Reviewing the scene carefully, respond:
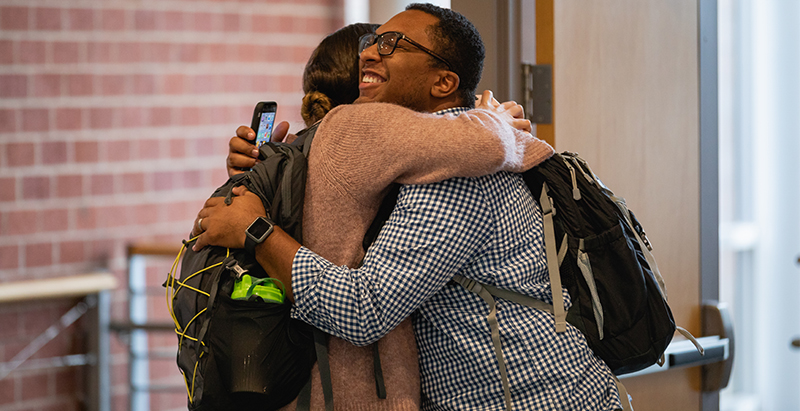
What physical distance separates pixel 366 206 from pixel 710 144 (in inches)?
47.6

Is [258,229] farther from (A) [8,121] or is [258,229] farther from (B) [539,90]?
(A) [8,121]

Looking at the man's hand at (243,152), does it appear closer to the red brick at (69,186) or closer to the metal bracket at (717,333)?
the metal bracket at (717,333)

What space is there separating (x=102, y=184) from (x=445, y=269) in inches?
80.9

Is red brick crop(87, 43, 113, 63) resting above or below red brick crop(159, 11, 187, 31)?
below

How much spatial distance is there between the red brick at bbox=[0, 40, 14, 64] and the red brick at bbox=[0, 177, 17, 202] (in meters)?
0.42

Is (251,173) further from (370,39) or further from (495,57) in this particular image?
(495,57)

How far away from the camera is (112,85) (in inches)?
113

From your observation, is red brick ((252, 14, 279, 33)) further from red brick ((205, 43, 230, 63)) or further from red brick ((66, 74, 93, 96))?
red brick ((66, 74, 93, 96))

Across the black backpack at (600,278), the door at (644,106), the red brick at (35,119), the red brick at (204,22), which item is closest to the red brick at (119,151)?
the red brick at (35,119)

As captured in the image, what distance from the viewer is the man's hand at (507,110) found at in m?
1.44

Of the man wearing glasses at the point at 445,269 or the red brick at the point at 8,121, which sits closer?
the man wearing glasses at the point at 445,269

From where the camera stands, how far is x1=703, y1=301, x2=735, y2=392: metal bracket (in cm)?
203

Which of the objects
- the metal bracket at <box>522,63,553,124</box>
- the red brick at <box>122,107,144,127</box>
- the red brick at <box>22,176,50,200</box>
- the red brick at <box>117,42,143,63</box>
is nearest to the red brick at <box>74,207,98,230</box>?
the red brick at <box>22,176,50,200</box>

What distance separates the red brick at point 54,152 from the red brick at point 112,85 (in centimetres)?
25
